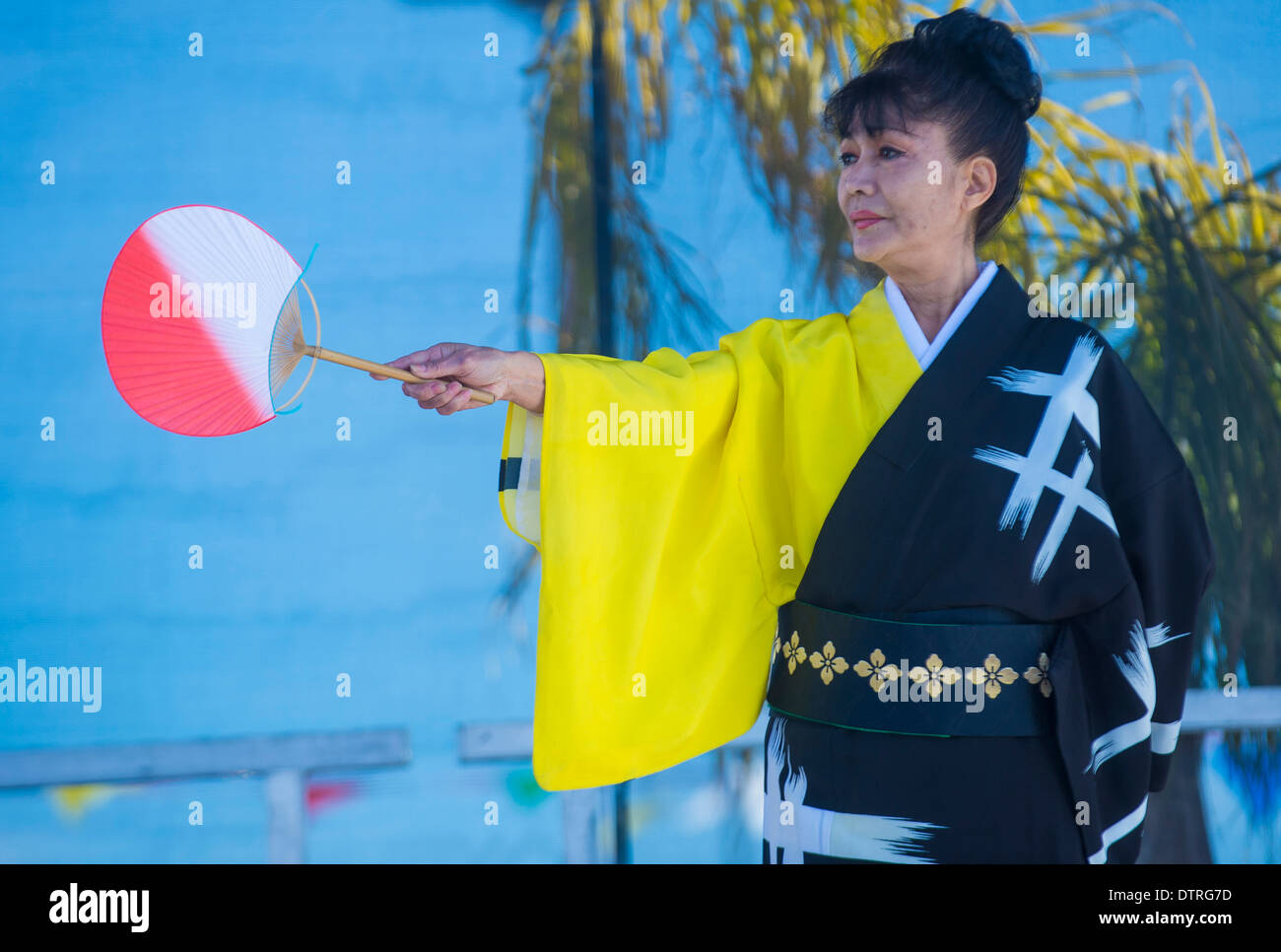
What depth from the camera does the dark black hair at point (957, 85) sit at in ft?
5.53

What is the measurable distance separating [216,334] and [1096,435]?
1276 mm

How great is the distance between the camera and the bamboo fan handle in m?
1.39

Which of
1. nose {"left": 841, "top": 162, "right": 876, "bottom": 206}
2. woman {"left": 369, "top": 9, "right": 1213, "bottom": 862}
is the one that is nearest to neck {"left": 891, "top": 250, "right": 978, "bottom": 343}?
woman {"left": 369, "top": 9, "right": 1213, "bottom": 862}

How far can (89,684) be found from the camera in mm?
2266

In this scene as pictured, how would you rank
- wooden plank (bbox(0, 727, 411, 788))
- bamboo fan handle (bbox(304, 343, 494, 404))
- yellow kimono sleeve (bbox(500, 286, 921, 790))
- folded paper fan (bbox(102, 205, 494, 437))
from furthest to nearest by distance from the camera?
wooden plank (bbox(0, 727, 411, 788)) < yellow kimono sleeve (bbox(500, 286, 921, 790)) < folded paper fan (bbox(102, 205, 494, 437)) < bamboo fan handle (bbox(304, 343, 494, 404))

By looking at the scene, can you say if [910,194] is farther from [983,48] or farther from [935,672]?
[935,672]

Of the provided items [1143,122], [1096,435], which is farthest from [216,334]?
[1143,122]

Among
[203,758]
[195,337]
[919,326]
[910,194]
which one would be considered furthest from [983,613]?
[203,758]

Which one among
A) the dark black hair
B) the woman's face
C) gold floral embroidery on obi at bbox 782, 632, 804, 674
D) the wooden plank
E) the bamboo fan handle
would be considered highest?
the dark black hair

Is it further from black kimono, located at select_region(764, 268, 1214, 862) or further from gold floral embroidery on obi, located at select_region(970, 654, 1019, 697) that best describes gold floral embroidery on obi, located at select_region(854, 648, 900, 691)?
gold floral embroidery on obi, located at select_region(970, 654, 1019, 697)

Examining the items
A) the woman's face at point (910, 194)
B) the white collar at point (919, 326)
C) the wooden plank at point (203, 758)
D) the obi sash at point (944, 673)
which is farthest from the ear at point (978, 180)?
the wooden plank at point (203, 758)

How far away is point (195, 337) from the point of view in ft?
4.96

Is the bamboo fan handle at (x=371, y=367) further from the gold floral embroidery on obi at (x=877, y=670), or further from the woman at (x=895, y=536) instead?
the gold floral embroidery on obi at (x=877, y=670)

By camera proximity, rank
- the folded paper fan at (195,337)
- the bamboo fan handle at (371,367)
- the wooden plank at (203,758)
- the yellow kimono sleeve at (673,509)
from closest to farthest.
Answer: the bamboo fan handle at (371,367) < the folded paper fan at (195,337) < the yellow kimono sleeve at (673,509) < the wooden plank at (203,758)
